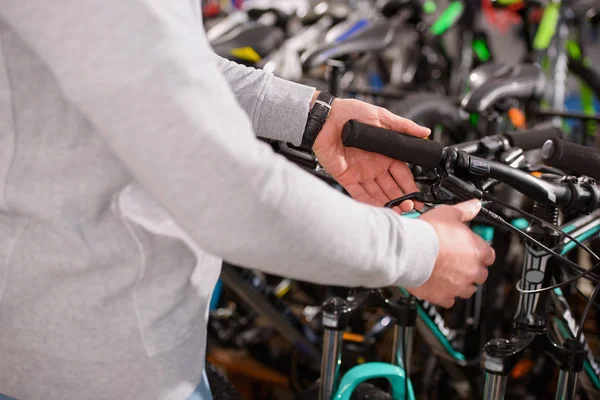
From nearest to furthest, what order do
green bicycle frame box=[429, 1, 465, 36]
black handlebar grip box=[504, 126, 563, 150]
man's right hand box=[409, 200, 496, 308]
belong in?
man's right hand box=[409, 200, 496, 308]
black handlebar grip box=[504, 126, 563, 150]
green bicycle frame box=[429, 1, 465, 36]

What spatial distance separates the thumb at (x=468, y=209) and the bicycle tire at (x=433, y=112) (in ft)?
2.64

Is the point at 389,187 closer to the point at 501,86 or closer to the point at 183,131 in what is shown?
the point at 183,131

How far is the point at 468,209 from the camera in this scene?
2.16 feet

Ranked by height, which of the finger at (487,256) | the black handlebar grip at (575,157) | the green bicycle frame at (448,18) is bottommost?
the green bicycle frame at (448,18)

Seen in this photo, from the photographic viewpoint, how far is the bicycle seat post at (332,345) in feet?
3.17

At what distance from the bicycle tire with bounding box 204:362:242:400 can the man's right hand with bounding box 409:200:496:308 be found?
Result: 0.51 metres

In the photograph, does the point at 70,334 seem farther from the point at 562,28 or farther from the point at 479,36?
the point at 479,36

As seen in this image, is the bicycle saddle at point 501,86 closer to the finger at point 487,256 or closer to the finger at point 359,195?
the finger at point 359,195

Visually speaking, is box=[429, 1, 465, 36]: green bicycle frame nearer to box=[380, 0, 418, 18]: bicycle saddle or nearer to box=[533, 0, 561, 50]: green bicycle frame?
box=[380, 0, 418, 18]: bicycle saddle

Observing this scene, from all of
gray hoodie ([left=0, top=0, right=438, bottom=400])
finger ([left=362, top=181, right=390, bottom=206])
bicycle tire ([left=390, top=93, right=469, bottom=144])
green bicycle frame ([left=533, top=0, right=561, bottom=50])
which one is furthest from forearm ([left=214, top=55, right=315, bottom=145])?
green bicycle frame ([left=533, top=0, right=561, bottom=50])

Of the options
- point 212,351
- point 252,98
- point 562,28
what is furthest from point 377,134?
point 562,28

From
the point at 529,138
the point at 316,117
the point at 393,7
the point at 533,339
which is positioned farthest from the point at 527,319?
the point at 393,7

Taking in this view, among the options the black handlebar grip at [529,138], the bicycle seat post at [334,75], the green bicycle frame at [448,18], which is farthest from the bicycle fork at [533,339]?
the green bicycle frame at [448,18]

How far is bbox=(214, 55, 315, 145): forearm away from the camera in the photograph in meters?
0.82
